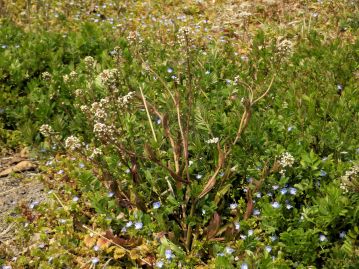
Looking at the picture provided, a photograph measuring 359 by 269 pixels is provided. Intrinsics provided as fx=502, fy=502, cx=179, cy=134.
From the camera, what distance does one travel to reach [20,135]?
16.5 feet

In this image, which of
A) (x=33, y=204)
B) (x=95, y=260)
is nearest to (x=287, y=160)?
(x=95, y=260)

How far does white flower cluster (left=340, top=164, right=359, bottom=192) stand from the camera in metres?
3.30

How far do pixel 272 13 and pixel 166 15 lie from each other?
5.24 feet

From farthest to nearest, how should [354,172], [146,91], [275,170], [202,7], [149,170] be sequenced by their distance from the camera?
[202,7] < [146,91] < [149,170] < [275,170] < [354,172]

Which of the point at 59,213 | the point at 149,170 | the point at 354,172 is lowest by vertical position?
the point at 59,213

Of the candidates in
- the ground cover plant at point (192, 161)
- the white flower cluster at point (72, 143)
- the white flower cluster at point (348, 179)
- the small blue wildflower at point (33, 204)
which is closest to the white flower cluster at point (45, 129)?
the ground cover plant at point (192, 161)

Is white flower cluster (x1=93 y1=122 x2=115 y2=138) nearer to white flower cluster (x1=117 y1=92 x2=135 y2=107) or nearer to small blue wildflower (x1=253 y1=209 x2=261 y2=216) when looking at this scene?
white flower cluster (x1=117 y1=92 x2=135 y2=107)

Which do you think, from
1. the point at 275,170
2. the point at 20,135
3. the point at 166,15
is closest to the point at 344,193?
the point at 275,170

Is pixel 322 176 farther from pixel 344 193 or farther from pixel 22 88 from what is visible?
pixel 22 88

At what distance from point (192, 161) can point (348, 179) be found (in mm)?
1179

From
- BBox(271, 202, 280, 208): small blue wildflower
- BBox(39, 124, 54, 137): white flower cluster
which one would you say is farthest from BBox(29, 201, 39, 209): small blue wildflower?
BBox(271, 202, 280, 208): small blue wildflower

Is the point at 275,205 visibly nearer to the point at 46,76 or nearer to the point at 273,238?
the point at 273,238

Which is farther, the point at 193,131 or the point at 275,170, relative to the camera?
the point at 193,131

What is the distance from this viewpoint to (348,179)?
11.2 ft
